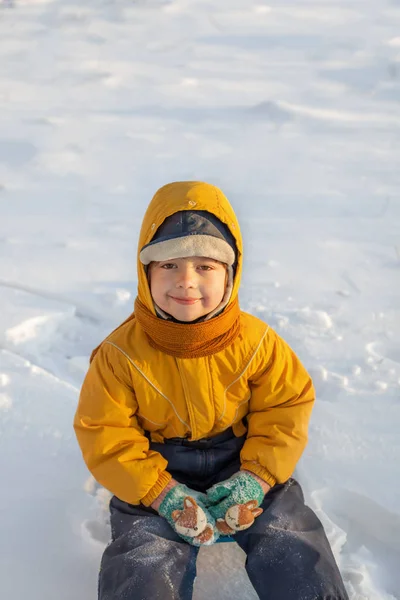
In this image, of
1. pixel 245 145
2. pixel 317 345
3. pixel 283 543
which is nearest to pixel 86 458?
pixel 283 543

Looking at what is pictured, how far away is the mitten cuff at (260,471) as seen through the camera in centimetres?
168

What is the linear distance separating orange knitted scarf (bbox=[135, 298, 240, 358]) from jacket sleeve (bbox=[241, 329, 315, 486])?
13 centimetres

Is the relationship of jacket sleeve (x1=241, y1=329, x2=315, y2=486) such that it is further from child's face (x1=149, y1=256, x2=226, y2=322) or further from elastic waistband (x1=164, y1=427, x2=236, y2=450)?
child's face (x1=149, y1=256, x2=226, y2=322)

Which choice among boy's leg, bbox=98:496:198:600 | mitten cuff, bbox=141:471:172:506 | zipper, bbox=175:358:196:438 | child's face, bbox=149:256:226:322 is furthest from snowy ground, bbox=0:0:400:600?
child's face, bbox=149:256:226:322

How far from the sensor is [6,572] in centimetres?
169

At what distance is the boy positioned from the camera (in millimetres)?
1572

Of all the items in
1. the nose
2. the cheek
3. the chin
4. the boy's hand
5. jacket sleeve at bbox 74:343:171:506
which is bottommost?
the boy's hand

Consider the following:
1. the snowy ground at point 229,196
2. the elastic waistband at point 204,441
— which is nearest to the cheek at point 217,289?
the elastic waistband at point 204,441

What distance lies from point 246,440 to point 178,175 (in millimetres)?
3006

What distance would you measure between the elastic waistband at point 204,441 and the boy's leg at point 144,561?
194 mm

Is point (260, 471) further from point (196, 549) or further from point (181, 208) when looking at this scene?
point (181, 208)

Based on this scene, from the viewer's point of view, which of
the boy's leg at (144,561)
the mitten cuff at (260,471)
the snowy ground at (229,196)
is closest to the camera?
the boy's leg at (144,561)

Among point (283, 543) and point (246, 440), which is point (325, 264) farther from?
point (283, 543)

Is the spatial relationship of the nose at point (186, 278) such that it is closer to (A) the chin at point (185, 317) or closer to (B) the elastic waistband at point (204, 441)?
(A) the chin at point (185, 317)
